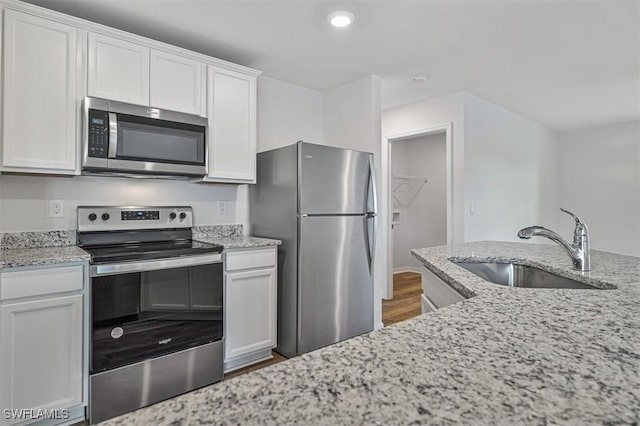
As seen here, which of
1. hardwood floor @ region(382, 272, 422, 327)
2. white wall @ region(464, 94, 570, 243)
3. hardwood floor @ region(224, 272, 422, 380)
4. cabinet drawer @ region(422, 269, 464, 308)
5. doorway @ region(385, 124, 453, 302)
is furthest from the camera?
doorway @ region(385, 124, 453, 302)

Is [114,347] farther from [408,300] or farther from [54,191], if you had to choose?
[408,300]

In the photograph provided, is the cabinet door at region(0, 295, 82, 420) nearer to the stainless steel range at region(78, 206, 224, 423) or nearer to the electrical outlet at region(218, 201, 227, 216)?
the stainless steel range at region(78, 206, 224, 423)

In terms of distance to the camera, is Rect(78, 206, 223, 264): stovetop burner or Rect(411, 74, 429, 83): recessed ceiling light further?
Rect(411, 74, 429, 83): recessed ceiling light

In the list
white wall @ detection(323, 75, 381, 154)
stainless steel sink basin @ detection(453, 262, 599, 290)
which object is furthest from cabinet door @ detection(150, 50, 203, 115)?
stainless steel sink basin @ detection(453, 262, 599, 290)

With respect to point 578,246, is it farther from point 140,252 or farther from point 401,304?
point 401,304

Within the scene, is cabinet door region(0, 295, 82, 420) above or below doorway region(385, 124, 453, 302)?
below

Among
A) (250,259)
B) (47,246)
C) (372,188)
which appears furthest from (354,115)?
(47,246)

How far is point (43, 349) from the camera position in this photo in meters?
1.68

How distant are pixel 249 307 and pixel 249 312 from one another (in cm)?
4

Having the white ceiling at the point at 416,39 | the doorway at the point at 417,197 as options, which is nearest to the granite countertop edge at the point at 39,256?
the white ceiling at the point at 416,39

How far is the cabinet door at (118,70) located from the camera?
2.05 m

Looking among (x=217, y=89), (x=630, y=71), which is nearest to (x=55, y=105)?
(x=217, y=89)

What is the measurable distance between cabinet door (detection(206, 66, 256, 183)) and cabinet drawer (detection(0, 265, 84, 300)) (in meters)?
1.07

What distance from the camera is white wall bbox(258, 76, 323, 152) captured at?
321 centimetres
